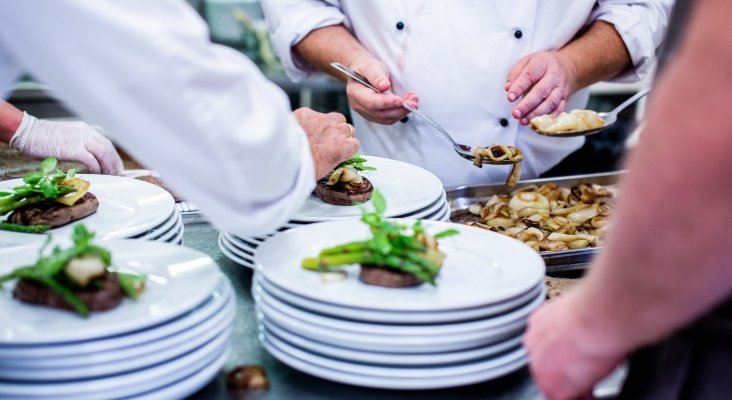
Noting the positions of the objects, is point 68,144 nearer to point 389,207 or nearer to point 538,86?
point 389,207

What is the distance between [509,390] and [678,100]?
539 millimetres

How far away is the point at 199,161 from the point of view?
1.09 meters

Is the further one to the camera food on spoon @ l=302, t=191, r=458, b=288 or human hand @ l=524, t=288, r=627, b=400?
food on spoon @ l=302, t=191, r=458, b=288

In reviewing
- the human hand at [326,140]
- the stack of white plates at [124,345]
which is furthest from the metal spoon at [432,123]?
the stack of white plates at [124,345]

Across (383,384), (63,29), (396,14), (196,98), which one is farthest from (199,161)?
(396,14)

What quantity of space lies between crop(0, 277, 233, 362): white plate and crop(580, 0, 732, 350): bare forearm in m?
0.55

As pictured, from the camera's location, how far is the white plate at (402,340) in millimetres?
1081

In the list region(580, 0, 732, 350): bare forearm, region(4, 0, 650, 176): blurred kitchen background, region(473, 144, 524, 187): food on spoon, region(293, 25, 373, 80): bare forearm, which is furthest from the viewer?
region(4, 0, 650, 176): blurred kitchen background

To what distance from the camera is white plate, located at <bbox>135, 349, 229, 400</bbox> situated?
1044mm

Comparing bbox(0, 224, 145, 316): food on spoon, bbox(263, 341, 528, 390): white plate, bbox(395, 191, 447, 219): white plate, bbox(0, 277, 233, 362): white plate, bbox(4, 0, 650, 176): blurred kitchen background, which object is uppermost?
bbox(0, 224, 145, 316): food on spoon

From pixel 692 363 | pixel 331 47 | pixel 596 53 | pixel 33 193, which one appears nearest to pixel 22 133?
pixel 33 193

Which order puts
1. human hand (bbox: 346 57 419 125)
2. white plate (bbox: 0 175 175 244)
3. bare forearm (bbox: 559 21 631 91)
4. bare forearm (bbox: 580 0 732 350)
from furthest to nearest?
bare forearm (bbox: 559 21 631 91), human hand (bbox: 346 57 419 125), white plate (bbox: 0 175 175 244), bare forearm (bbox: 580 0 732 350)

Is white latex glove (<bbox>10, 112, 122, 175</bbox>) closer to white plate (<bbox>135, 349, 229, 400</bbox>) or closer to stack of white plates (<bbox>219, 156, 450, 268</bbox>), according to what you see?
stack of white plates (<bbox>219, 156, 450, 268</bbox>)

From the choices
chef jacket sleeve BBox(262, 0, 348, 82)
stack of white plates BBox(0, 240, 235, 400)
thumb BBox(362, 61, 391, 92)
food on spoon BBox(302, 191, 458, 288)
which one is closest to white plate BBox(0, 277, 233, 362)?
stack of white plates BBox(0, 240, 235, 400)
